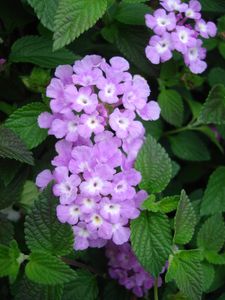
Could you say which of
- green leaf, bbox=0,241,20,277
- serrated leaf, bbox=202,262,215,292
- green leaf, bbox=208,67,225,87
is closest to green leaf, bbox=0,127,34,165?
green leaf, bbox=0,241,20,277

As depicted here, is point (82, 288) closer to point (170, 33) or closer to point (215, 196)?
point (215, 196)

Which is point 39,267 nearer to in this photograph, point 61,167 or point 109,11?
point 61,167

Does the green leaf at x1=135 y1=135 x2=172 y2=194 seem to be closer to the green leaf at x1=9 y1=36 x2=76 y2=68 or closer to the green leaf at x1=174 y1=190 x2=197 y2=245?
the green leaf at x1=174 y1=190 x2=197 y2=245

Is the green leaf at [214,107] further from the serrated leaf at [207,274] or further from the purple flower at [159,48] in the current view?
the serrated leaf at [207,274]

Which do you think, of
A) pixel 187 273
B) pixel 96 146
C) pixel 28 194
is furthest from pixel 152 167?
pixel 28 194

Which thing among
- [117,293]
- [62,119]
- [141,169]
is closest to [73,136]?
[62,119]

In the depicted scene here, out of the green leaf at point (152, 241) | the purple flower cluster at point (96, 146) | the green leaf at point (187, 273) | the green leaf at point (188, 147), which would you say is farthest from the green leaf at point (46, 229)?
the green leaf at point (188, 147)
